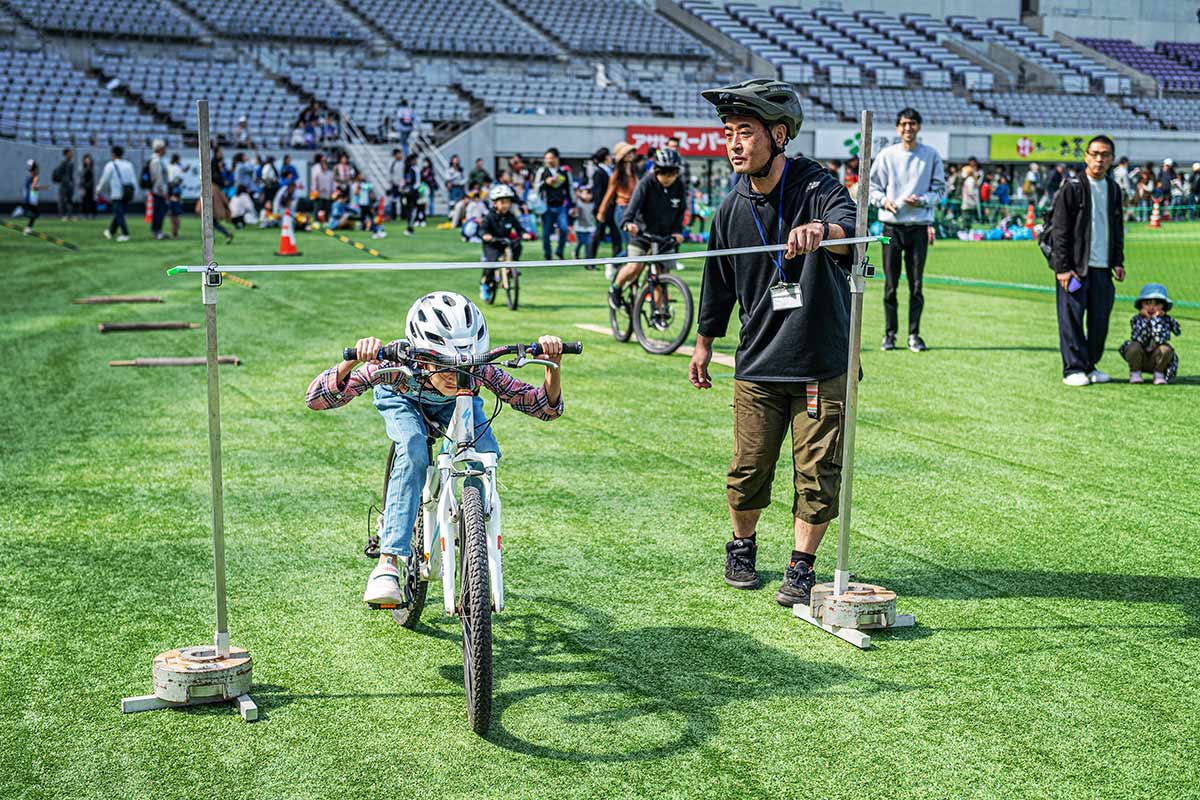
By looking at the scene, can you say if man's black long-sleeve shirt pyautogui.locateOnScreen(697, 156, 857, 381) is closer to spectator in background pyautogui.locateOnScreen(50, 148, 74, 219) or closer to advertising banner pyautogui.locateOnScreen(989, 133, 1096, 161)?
spectator in background pyautogui.locateOnScreen(50, 148, 74, 219)

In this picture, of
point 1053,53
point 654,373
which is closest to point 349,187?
point 654,373

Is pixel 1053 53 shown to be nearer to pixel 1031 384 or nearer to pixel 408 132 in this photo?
pixel 408 132

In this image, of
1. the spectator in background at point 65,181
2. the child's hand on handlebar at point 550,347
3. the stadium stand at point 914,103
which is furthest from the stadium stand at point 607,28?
the child's hand on handlebar at point 550,347

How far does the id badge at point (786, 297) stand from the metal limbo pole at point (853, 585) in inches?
9.4

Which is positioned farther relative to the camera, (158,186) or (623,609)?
(158,186)

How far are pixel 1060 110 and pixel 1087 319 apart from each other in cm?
4852

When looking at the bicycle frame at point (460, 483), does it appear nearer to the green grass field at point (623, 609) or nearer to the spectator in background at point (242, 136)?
the green grass field at point (623, 609)

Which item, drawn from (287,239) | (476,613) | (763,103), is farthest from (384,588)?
(287,239)

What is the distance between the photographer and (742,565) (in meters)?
5.69

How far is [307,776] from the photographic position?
3.87 meters

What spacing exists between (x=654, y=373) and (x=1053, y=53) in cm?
5627

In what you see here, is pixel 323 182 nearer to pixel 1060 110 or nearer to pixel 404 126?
pixel 404 126

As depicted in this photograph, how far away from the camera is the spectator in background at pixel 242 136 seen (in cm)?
3731

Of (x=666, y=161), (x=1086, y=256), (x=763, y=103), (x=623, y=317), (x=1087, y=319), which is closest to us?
(x=763, y=103)
